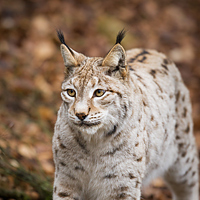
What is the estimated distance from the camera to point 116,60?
3666 millimetres

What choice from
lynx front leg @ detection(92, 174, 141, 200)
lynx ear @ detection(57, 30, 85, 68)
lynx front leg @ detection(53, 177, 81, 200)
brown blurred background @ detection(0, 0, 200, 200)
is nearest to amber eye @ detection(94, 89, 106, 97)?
lynx ear @ detection(57, 30, 85, 68)

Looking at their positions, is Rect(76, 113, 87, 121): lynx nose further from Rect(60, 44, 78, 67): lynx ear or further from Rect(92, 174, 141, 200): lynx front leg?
Rect(92, 174, 141, 200): lynx front leg

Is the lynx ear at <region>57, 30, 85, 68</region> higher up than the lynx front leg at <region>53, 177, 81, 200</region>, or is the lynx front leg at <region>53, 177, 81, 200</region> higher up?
the lynx ear at <region>57, 30, 85, 68</region>

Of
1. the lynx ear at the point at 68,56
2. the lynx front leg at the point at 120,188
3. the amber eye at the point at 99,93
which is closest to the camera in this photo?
the amber eye at the point at 99,93

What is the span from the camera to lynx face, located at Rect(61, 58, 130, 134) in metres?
3.46

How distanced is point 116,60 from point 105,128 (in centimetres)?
66

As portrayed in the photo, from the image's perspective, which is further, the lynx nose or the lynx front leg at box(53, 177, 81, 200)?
the lynx front leg at box(53, 177, 81, 200)

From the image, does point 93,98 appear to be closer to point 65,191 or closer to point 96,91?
point 96,91

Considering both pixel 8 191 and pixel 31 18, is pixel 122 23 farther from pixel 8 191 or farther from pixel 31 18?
pixel 8 191

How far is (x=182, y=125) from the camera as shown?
5.21 meters

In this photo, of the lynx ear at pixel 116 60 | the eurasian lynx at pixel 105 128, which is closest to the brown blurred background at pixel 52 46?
the eurasian lynx at pixel 105 128

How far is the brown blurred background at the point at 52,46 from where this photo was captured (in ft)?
21.4

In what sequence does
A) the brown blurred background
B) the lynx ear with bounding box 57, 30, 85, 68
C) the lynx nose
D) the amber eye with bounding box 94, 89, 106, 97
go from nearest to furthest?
the lynx nose
the amber eye with bounding box 94, 89, 106, 97
the lynx ear with bounding box 57, 30, 85, 68
the brown blurred background

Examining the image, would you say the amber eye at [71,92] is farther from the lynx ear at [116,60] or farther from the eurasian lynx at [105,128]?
the lynx ear at [116,60]
